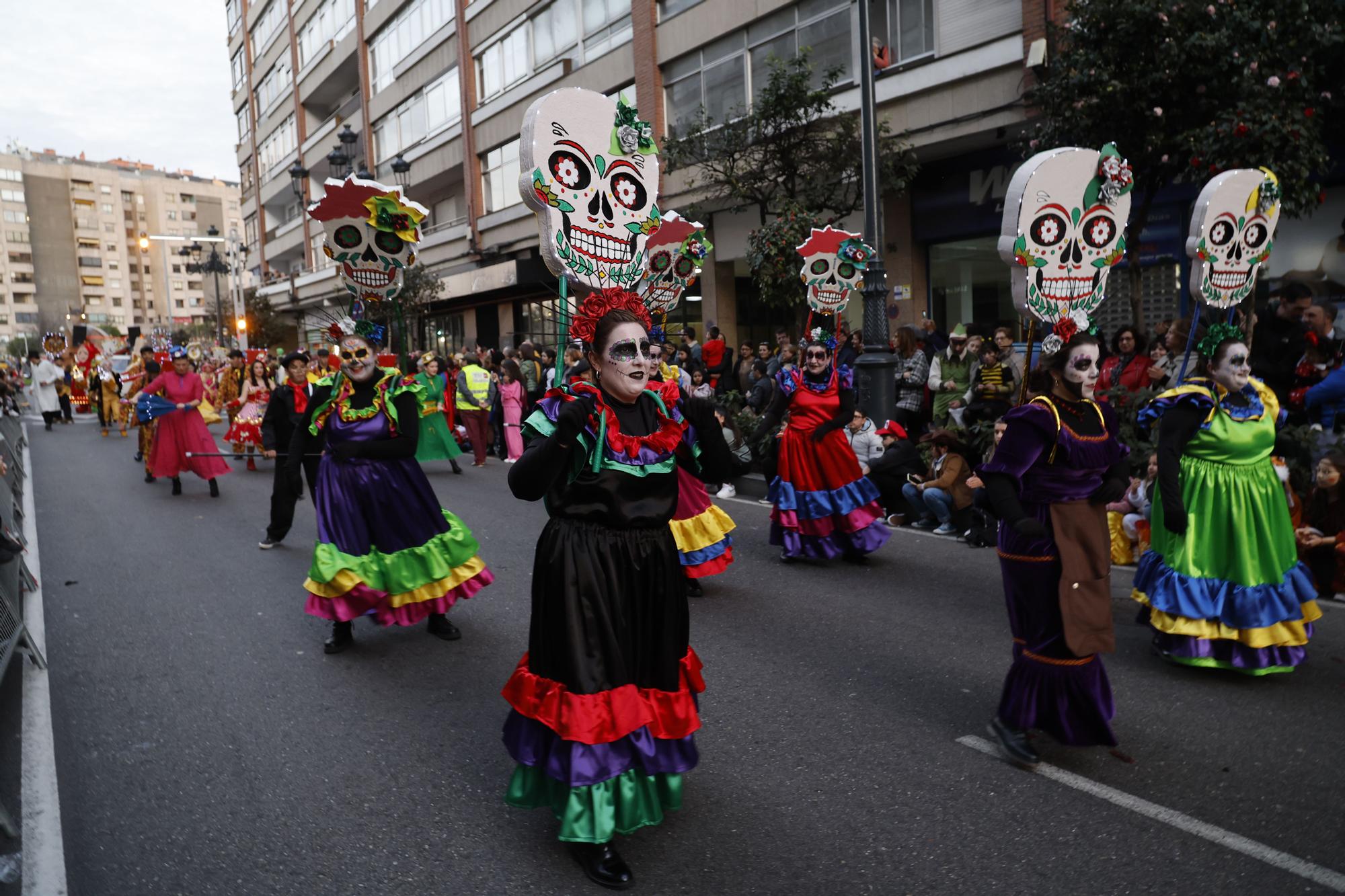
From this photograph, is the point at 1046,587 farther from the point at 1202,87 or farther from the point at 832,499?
the point at 1202,87

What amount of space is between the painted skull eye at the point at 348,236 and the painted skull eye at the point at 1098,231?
468 centimetres

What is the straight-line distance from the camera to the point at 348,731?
4500 mm

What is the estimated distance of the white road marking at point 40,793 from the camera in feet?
10.8

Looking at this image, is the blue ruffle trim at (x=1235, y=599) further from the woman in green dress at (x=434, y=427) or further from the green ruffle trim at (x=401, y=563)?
the woman in green dress at (x=434, y=427)

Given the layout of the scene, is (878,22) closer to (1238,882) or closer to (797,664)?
(797,664)

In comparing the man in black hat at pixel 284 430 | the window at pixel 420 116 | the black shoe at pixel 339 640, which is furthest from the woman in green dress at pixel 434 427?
the window at pixel 420 116

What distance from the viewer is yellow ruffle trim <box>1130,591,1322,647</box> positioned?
4.77 meters

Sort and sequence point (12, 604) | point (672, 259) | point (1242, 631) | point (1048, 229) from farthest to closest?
point (672, 259), point (12, 604), point (1242, 631), point (1048, 229)

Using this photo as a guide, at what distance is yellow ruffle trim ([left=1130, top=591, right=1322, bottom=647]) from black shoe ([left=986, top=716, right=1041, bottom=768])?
1.47 metres

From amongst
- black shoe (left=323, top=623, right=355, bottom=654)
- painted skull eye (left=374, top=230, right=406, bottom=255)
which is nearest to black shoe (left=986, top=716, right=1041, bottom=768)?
black shoe (left=323, top=623, right=355, bottom=654)

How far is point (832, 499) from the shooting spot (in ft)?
24.6

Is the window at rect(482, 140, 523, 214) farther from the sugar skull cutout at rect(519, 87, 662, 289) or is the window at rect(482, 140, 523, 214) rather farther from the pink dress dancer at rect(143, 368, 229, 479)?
the sugar skull cutout at rect(519, 87, 662, 289)

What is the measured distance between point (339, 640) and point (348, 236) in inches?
111

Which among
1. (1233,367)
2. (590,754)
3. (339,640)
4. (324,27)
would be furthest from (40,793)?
(324,27)
